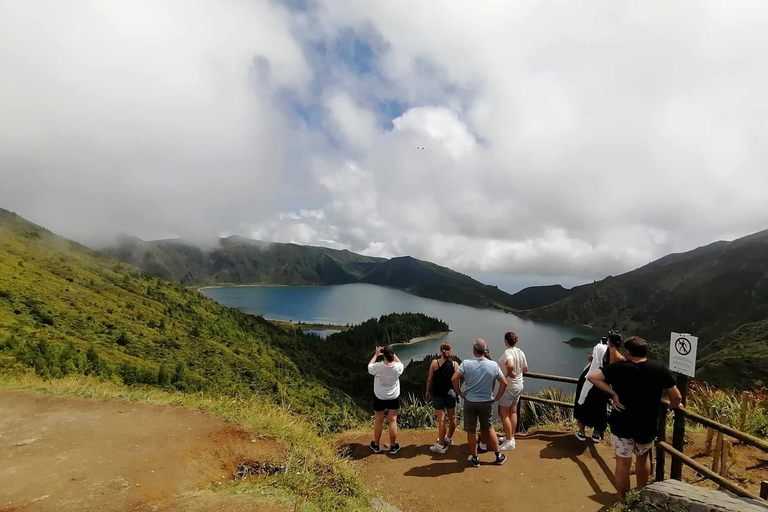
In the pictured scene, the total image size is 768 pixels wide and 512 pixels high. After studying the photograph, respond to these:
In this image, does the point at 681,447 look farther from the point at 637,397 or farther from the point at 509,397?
the point at 509,397

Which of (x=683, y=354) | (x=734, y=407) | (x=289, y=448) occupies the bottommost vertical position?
(x=289, y=448)

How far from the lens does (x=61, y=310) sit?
41906 mm

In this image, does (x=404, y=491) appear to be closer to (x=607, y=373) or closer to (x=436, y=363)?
(x=436, y=363)

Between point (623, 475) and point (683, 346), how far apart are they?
6.42 feet

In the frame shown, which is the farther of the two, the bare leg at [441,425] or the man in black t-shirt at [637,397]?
the bare leg at [441,425]

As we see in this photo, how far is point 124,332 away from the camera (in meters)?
45.2

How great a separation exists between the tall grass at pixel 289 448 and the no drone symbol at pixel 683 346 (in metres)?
4.79

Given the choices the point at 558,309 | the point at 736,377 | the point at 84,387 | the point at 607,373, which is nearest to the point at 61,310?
the point at 84,387

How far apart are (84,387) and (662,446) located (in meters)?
11.5

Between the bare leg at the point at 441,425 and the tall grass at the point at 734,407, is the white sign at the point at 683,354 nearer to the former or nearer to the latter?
the tall grass at the point at 734,407

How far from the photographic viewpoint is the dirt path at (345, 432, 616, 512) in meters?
5.49

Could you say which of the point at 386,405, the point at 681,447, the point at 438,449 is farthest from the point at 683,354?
the point at 386,405

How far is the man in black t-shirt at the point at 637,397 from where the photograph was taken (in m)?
4.59

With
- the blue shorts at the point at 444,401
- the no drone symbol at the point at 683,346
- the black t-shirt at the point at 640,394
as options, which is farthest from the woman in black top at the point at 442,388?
the no drone symbol at the point at 683,346
